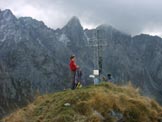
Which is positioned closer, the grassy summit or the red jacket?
the grassy summit

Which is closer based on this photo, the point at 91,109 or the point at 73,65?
the point at 91,109

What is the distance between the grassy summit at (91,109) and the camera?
52.9ft

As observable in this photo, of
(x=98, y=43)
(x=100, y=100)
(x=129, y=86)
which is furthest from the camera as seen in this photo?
(x=98, y=43)

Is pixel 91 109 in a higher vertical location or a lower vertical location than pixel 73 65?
lower

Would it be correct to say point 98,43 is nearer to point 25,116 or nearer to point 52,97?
point 52,97

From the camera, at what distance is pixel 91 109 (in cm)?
1636

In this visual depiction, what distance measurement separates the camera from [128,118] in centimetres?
1661

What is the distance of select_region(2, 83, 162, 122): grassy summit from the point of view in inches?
635

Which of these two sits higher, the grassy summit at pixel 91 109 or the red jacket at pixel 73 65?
the red jacket at pixel 73 65

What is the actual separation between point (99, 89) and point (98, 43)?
22.1 feet

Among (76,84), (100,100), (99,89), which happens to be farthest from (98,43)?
(100,100)

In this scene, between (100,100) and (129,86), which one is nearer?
(100,100)

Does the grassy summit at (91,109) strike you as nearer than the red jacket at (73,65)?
Yes

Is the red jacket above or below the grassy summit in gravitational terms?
above
